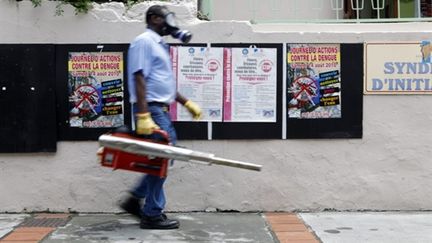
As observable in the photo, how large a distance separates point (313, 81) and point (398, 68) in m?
0.88

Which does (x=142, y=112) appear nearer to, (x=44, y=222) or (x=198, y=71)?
(x=198, y=71)

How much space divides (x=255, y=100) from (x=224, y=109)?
0.33 metres

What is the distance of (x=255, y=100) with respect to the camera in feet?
20.3

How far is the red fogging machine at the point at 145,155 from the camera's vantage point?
15.4 ft

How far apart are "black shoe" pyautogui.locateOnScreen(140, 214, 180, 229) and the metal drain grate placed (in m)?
0.83

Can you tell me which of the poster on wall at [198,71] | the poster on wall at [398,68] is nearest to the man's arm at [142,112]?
the poster on wall at [198,71]

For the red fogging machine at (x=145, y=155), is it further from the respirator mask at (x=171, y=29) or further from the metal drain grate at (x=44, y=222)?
the metal drain grate at (x=44, y=222)

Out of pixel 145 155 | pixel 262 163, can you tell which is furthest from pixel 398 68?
pixel 145 155

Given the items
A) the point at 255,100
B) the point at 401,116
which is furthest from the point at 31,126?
the point at 401,116

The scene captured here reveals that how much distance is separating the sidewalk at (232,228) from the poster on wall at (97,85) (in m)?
1.04

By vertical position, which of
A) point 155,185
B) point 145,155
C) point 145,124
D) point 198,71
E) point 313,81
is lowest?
point 155,185

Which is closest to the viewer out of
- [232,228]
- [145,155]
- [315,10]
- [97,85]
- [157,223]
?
[145,155]

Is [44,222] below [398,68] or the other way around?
below

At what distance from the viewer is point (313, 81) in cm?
618
